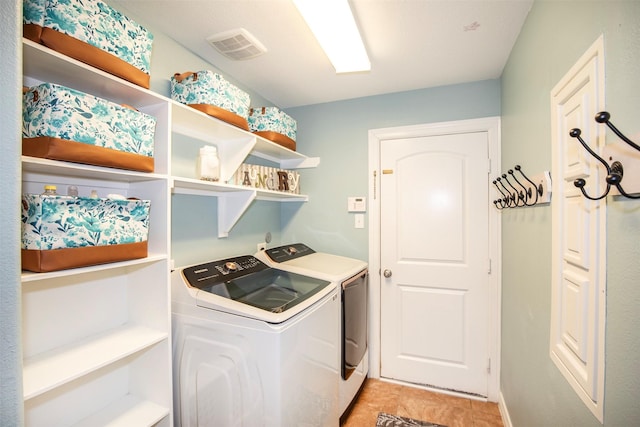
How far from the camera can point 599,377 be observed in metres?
0.76

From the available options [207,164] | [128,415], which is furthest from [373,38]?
[128,415]

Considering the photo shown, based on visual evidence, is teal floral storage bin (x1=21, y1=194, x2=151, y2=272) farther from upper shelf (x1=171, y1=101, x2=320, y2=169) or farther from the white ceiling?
the white ceiling

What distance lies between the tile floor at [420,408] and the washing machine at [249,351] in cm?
47

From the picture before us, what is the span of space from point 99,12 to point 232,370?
1524 mm

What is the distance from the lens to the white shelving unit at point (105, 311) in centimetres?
103

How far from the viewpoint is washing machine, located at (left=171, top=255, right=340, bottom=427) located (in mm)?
1187

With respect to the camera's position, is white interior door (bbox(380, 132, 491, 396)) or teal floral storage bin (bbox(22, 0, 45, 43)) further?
white interior door (bbox(380, 132, 491, 396))

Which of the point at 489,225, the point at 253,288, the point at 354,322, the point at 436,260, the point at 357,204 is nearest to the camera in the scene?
the point at 253,288

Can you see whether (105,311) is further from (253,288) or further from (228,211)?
(228,211)

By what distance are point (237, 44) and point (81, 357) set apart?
5.76 ft

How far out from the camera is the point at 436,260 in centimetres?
228

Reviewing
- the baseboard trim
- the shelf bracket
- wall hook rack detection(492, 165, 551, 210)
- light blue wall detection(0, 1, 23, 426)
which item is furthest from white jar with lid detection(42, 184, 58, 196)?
the baseboard trim

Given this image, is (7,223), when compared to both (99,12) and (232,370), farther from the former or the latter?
(232,370)

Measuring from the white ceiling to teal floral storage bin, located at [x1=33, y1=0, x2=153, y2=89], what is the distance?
43 cm
